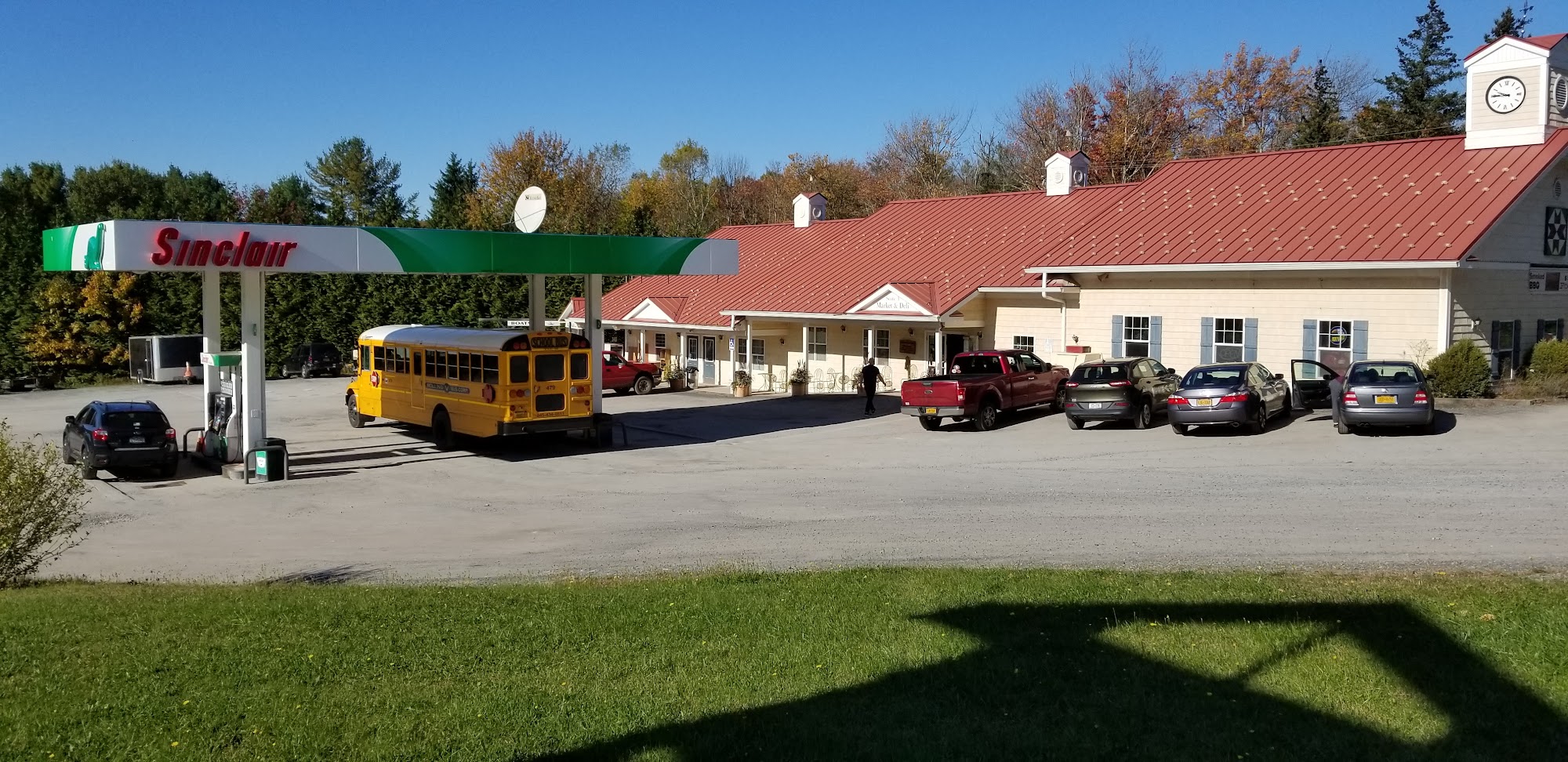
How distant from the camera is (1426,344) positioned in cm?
2609

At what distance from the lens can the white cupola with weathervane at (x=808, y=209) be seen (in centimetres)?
4703

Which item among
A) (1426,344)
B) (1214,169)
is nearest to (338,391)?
(1214,169)

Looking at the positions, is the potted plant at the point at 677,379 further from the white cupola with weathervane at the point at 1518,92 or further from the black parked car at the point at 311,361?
the white cupola with weathervane at the point at 1518,92

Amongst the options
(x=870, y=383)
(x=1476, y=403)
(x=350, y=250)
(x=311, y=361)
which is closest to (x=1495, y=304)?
(x=1476, y=403)

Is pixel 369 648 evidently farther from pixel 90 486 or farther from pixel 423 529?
pixel 90 486

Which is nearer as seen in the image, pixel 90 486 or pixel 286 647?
pixel 286 647

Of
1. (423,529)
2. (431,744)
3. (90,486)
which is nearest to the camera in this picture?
(431,744)

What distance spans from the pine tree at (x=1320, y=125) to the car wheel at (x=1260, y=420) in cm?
3645

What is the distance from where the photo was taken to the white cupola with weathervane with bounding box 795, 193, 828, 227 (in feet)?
154

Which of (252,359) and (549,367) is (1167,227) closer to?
(549,367)

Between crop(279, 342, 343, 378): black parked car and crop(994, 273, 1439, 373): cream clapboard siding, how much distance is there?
2874 cm

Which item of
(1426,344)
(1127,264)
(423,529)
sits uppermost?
(1127,264)

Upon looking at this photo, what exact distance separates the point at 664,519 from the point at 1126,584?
784 cm

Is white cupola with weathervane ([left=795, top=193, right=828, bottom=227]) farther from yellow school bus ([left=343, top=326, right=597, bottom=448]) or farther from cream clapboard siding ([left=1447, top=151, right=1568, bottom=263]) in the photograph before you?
cream clapboard siding ([left=1447, top=151, right=1568, bottom=263])
